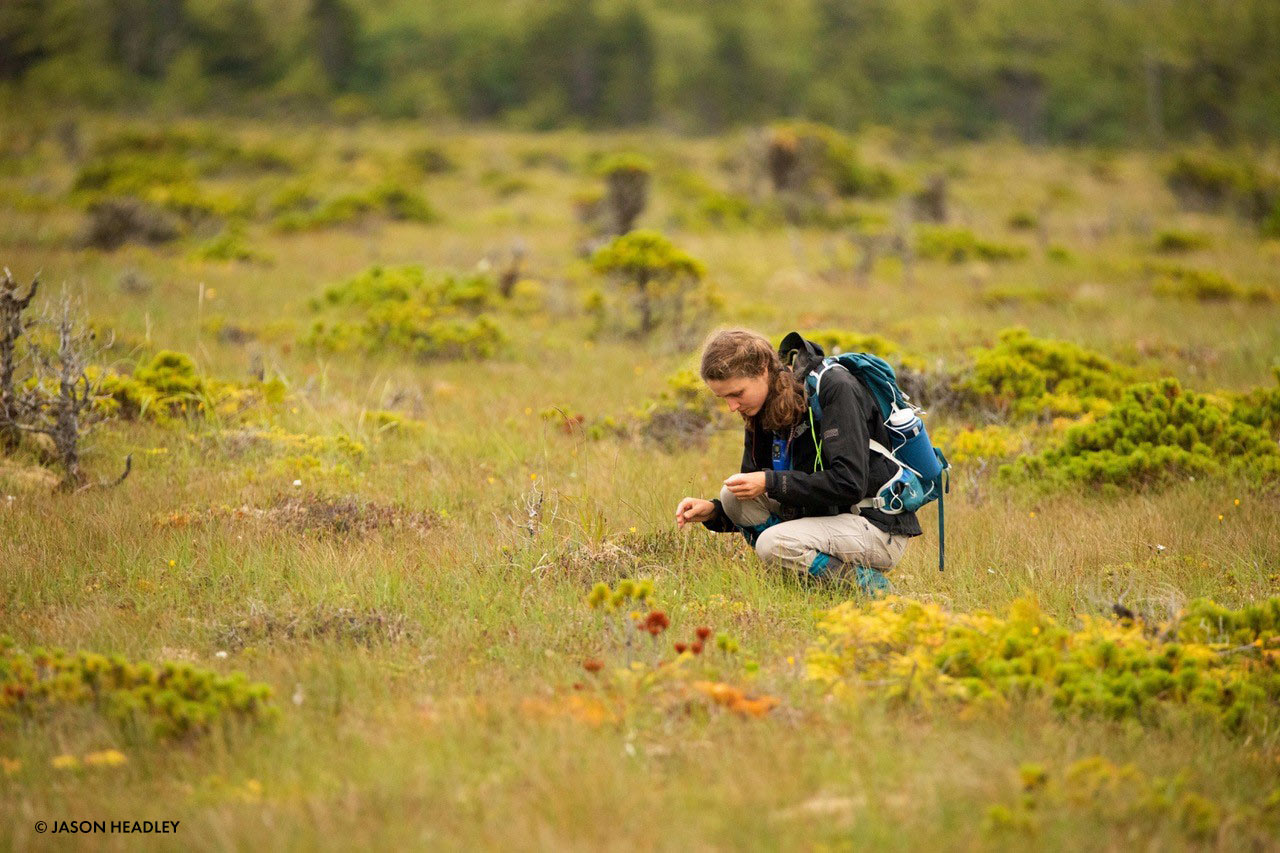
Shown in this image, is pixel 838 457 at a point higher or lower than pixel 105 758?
higher

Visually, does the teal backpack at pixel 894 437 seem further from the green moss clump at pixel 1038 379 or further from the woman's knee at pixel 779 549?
the green moss clump at pixel 1038 379

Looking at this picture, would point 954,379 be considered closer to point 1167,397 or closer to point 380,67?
point 1167,397

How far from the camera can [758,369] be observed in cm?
391

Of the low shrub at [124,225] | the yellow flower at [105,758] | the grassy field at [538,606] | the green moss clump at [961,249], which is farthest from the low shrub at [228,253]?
the yellow flower at [105,758]

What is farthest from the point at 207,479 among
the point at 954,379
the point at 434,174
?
the point at 434,174

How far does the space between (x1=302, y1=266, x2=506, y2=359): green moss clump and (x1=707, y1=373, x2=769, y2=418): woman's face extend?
5.32 m

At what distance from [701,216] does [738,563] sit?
15070 millimetres

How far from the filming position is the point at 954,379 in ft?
24.7

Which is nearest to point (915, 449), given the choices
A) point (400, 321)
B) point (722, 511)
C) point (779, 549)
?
point (779, 549)

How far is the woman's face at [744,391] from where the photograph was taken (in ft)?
12.8

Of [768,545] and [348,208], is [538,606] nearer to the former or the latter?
[768,545]

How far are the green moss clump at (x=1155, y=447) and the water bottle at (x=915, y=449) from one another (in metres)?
1.99

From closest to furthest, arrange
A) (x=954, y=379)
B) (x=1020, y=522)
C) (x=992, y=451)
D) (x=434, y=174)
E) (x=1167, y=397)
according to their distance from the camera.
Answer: (x=1020, y=522) → (x=1167, y=397) → (x=992, y=451) → (x=954, y=379) → (x=434, y=174)

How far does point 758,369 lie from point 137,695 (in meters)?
2.42
